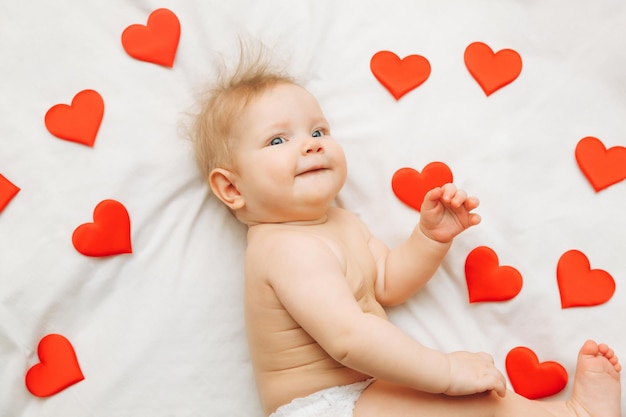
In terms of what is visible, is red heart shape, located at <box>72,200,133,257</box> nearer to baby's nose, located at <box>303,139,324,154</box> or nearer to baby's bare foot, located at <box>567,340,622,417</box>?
baby's nose, located at <box>303,139,324,154</box>

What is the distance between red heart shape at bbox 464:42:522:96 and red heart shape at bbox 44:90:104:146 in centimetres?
79

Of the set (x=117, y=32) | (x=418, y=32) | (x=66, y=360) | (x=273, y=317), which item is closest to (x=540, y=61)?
(x=418, y=32)

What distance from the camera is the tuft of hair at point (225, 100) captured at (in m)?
1.29

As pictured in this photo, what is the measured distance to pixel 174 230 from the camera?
1.38 m

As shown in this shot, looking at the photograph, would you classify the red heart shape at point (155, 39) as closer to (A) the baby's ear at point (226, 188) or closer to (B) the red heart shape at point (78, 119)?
(B) the red heart shape at point (78, 119)

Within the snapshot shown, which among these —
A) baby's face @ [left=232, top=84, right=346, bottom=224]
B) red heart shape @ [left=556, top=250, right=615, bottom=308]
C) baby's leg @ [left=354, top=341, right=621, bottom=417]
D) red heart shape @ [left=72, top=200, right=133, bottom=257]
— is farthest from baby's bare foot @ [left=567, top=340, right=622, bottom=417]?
red heart shape @ [left=72, top=200, right=133, bottom=257]

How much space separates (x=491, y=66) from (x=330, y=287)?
2.13 feet

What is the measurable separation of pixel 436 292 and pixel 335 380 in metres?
0.30

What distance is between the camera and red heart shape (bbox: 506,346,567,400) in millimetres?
1270

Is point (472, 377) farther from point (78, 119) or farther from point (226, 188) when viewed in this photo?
Result: point (78, 119)

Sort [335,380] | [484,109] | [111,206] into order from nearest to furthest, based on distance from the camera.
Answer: [335,380] < [111,206] < [484,109]

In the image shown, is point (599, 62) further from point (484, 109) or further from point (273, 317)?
point (273, 317)

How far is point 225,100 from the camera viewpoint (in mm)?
1317

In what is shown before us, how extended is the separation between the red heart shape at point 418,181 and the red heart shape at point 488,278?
0.15 m
